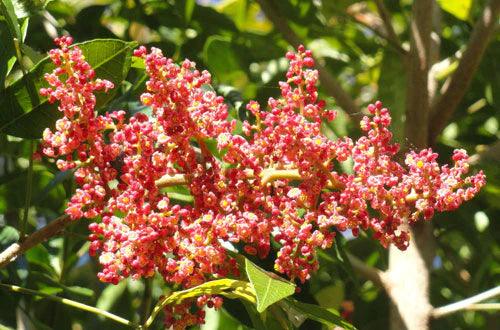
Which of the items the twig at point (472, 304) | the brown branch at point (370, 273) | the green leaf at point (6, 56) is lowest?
the brown branch at point (370, 273)

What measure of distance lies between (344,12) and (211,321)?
114 centimetres

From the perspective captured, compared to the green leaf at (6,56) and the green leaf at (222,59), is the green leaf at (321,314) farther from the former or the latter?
the green leaf at (222,59)

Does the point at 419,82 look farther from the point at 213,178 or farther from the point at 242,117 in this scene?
the point at 213,178

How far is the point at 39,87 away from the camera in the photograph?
6.14 feet

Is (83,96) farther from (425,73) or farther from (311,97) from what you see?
(425,73)

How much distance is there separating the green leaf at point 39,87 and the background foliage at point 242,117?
196mm

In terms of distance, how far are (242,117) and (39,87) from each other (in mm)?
630

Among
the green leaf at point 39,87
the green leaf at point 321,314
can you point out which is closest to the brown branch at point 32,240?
the green leaf at point 39,87

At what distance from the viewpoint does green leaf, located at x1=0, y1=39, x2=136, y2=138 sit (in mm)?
1839

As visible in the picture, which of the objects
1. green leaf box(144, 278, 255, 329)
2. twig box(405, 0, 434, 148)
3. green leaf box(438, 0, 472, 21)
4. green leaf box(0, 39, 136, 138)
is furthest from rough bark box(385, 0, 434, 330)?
green leaf box(0, 39, 136, 138)

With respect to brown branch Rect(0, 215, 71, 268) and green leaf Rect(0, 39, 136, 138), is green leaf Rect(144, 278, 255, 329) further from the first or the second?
green leaf Rect(0, 39, 136, 138)

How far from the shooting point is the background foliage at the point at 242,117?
240 centimetres

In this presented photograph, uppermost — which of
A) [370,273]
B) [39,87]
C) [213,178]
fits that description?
[39,87]

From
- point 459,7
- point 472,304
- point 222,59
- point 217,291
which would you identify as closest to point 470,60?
point 459,7
